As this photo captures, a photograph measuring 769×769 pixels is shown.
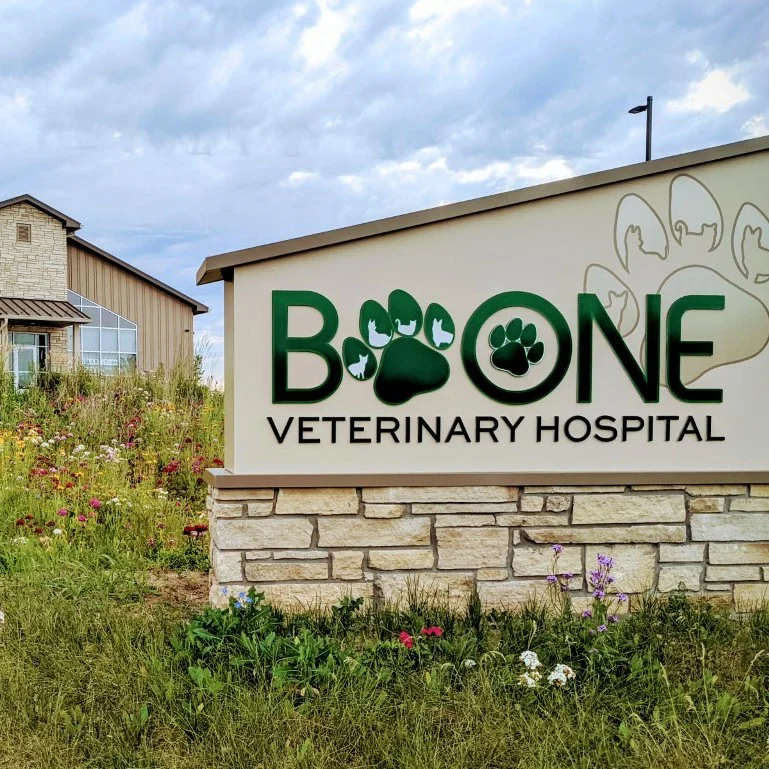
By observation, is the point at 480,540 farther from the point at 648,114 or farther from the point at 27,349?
the point at 27,349

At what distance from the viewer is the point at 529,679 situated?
3.19m

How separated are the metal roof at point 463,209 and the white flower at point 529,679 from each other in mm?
2484

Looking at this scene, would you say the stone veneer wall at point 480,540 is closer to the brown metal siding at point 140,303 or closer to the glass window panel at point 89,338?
the brown metal siding at point 140,303

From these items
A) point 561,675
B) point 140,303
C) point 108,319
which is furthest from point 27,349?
point 561,675

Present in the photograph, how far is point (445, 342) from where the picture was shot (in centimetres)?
437

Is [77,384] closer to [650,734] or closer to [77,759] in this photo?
[77,759]

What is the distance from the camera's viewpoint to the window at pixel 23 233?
2019cm

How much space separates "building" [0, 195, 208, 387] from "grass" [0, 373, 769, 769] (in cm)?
1492

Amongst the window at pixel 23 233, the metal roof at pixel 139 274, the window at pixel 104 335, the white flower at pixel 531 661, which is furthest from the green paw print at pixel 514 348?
the metal roof at pixel 139 274

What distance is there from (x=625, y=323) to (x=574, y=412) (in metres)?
0.63

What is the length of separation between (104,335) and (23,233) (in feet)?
12.2

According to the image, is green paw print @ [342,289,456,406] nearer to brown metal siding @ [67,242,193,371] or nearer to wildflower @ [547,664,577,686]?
wildflower @ [547,664,577,686]

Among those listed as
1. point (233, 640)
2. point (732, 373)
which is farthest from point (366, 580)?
point (732, 373)

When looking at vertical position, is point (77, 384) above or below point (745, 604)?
above
